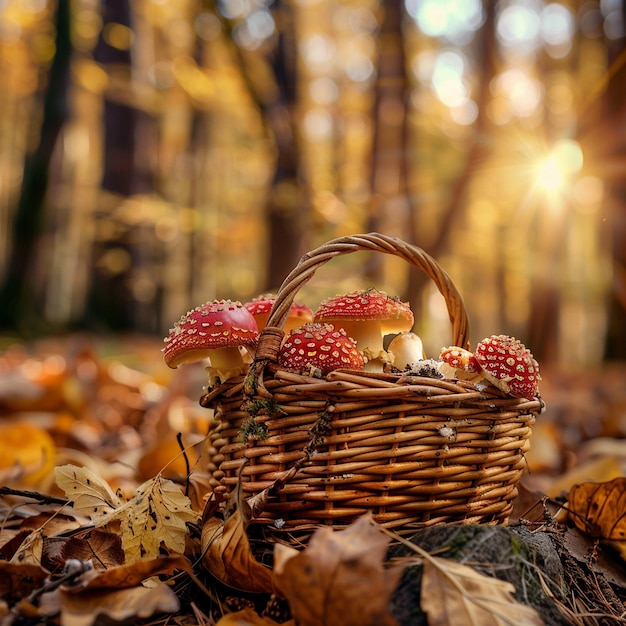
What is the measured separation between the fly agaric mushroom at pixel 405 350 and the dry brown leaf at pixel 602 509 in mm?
495

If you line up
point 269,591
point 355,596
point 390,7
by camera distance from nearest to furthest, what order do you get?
1. point 355,596
2. point 269,591
3. point 390,7

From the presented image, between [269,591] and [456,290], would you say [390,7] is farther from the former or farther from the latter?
[269,591]

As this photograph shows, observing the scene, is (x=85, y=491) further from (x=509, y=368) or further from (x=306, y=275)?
(x=509, y=368)

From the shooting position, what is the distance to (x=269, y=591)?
3.44ft

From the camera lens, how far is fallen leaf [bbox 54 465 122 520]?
125 cm

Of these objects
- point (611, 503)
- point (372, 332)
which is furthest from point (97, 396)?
point (611, 503)

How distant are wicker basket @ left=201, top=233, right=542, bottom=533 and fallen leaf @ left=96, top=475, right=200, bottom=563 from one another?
0.10m

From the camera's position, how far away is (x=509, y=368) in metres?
1.19

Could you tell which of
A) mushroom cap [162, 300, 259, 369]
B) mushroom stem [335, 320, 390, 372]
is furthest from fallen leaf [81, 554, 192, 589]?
mushroom stem [335, 320, 390, 372]

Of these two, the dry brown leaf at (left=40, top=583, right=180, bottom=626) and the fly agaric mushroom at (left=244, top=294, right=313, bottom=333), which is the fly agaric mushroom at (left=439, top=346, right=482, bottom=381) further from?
the dry brown leaf at (left=40, top=583, right=180, bottom=626)

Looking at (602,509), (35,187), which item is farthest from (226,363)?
(35,187)

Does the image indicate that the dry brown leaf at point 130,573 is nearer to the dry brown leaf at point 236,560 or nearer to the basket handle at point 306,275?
the dry brown leaf at point 236,560

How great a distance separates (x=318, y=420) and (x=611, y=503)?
2.51ft

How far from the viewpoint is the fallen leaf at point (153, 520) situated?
3.71 ft
